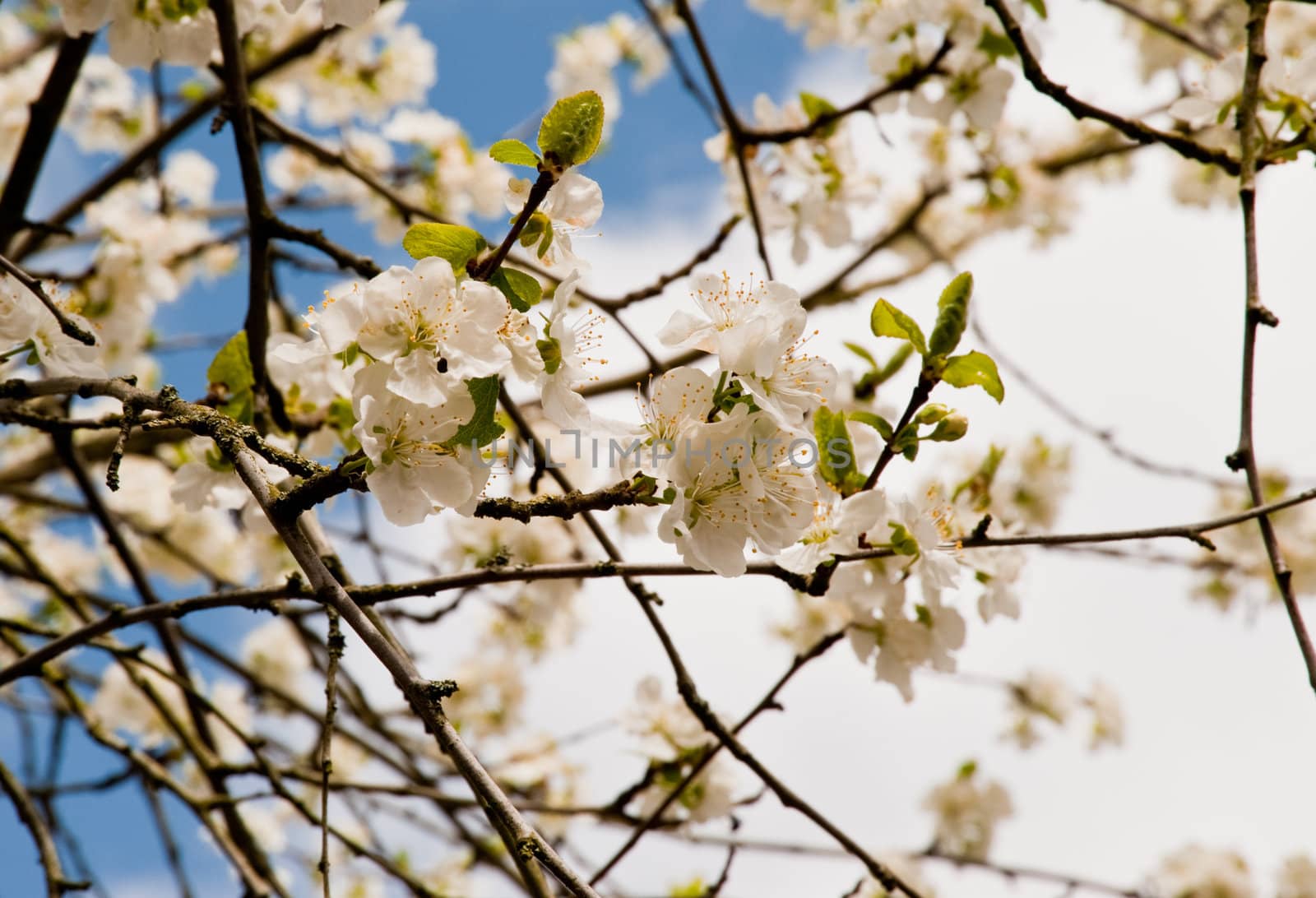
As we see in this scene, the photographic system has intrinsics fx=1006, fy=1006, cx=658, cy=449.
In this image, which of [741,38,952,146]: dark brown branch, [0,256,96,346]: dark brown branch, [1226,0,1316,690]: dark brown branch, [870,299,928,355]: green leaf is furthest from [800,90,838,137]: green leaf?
[0,256,96,346]: dark brown branch

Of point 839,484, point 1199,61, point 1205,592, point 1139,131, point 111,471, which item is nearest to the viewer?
point 111,471

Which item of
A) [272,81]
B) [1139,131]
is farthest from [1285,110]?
[272,81]

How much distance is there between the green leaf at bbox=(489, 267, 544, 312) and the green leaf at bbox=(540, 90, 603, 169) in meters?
0.13

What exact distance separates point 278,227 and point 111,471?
96 cm

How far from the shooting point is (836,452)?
145 centimetres

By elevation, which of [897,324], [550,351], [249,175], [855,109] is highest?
[855,109]

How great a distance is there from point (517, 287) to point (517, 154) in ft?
0.51

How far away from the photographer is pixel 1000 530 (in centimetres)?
193

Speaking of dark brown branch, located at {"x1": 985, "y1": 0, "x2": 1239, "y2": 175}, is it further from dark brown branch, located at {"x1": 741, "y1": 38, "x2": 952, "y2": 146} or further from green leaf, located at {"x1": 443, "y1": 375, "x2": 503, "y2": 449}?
green leaf, located at {"x1": 443, "y1": 375, "x2": 503, "y2": 449}

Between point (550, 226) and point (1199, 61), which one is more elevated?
point (1199, 61)

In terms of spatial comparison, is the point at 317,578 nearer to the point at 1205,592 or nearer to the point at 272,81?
the point at 272,81

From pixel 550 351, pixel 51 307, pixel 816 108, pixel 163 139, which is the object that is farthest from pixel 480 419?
pixel 163 139

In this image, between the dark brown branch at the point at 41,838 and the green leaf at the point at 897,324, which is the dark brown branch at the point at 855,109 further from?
the dark brown branch at the point at 41,838

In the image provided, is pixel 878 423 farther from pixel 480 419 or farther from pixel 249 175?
pixel 249 175
